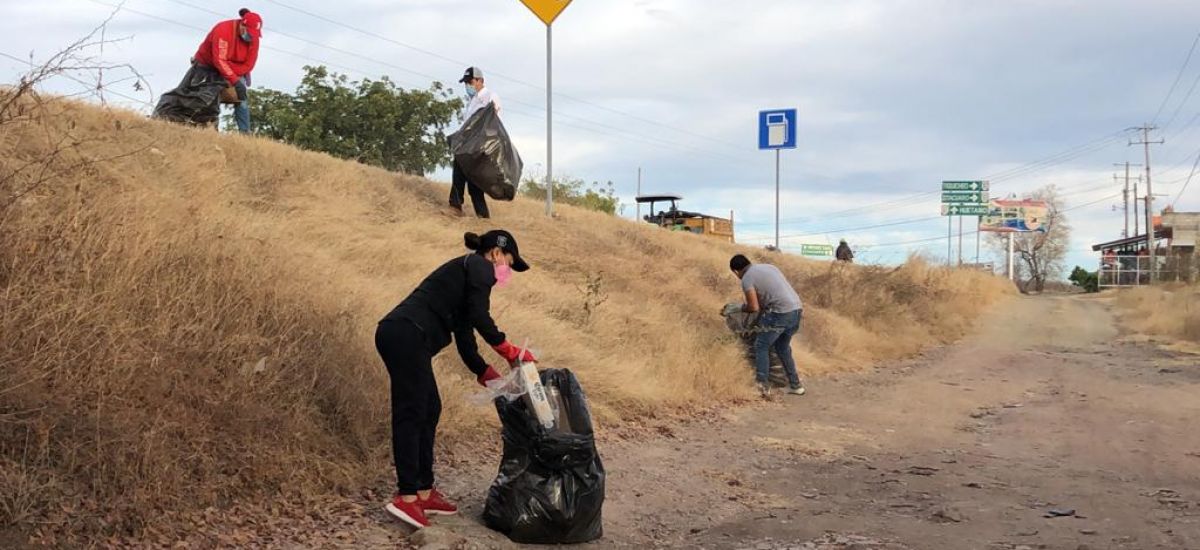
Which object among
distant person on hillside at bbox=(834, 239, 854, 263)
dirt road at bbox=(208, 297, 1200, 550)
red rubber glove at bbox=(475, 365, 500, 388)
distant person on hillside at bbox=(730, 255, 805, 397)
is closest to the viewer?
red rubber glove at bbox=(475, 365, 500, 388)

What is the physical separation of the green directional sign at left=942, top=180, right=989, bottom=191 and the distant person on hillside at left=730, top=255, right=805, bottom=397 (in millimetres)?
48505

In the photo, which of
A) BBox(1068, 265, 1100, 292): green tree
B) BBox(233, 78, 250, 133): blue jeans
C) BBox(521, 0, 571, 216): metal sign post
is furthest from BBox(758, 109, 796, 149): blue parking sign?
BBox(1068, 265, 1100, 292): green tree

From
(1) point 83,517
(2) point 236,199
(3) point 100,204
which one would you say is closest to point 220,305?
(3) point 100,204

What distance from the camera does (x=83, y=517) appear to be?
3836mm

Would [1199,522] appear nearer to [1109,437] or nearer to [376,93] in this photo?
[1109,437]

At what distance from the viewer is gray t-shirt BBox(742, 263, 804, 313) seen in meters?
10.6

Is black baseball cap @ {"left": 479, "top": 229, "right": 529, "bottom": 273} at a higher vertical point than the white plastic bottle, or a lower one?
higher

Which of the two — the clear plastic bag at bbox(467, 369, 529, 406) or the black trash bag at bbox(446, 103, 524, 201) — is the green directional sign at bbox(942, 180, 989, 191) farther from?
the clear plastic bag at bbox(467, 369, 529, 406)

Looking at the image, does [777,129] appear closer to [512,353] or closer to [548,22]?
[548,22]

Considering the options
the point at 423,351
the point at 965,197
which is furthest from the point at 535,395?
the point at 965,197

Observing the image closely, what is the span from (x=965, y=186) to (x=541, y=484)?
55.4m

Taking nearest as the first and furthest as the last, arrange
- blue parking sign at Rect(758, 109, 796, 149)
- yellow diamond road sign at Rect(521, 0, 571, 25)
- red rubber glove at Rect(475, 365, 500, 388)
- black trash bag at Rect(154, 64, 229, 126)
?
red rubber glove at Rect(475, 365, 500, 388)
black trash bag at Rect(154, 64, 229, 126)
yellow diamond road sign at Rect(521, 0, 571, 25)
blue parking sign at Rect(758, 109, 796, 149)

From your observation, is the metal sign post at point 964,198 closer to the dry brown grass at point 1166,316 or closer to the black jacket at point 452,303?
the dry brown grass at point 1166,316

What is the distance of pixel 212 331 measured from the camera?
5.05 m
